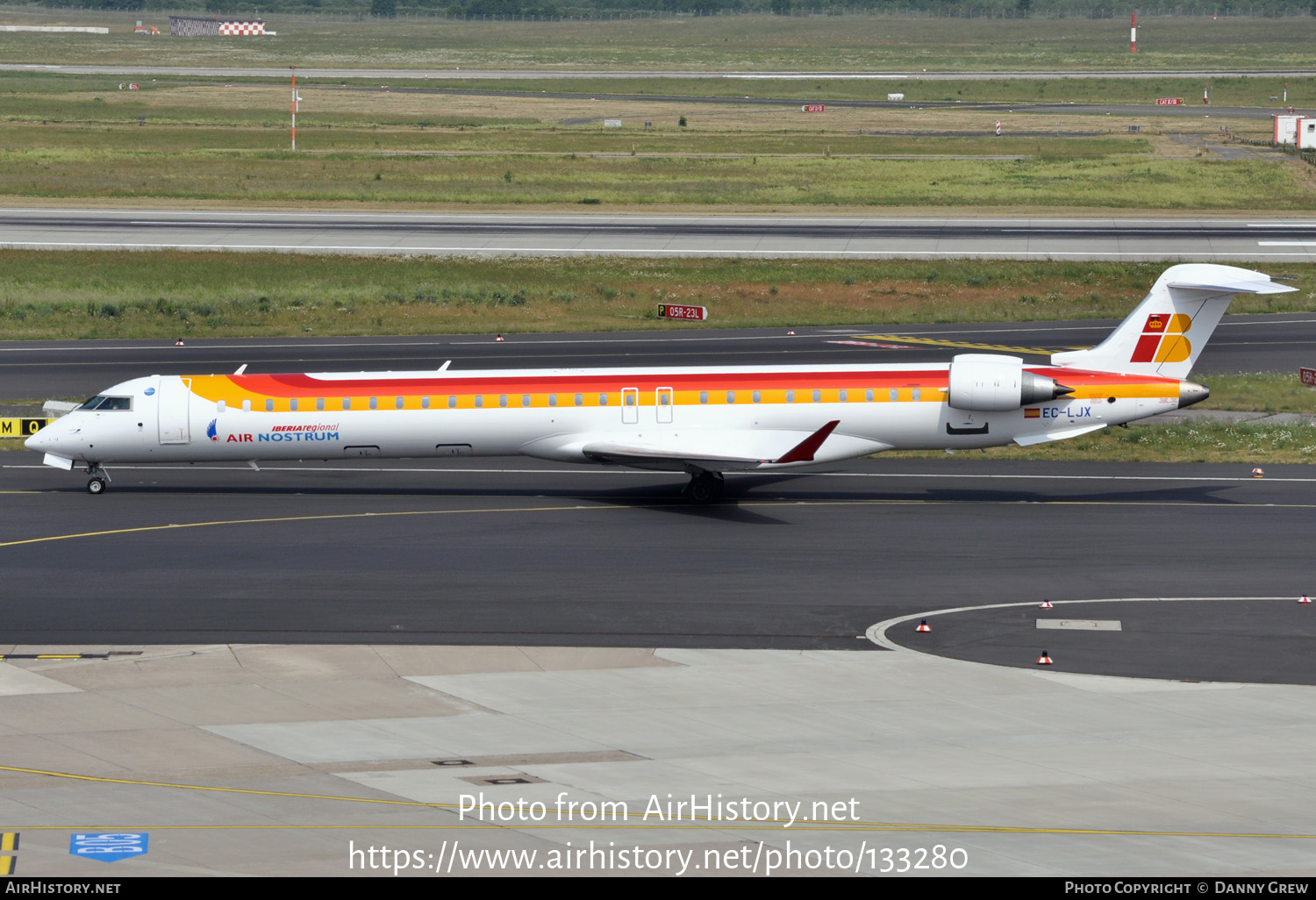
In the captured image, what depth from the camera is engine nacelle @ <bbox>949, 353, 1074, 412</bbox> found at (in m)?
35.2

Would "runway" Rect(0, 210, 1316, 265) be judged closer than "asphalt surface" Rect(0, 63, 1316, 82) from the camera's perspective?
Yes

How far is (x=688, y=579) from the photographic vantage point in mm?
29969

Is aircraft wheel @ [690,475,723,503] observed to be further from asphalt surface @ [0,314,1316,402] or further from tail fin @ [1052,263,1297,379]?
asphalt surface @ [0,314,1316,402]

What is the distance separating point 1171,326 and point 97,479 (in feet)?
89.3

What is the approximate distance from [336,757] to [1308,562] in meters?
20.7

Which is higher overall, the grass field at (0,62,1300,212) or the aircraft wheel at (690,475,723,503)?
the grass field at (0,62,1300,212)

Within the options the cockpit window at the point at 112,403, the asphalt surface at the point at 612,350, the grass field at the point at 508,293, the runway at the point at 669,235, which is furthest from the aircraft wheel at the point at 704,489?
the runway at the point at 669,235

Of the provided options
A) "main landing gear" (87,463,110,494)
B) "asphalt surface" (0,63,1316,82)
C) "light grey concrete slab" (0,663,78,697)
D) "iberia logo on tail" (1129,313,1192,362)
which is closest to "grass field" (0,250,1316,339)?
"main landing gear" (87,463,110,494)

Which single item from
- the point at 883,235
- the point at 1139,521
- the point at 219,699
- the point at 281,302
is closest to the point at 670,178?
the point at 883,235

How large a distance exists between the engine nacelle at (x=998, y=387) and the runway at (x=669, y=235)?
1412 inches

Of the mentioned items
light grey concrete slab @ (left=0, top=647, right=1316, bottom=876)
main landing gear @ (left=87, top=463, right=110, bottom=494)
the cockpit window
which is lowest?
light grey concrete slab @ (left=0, top=647, right=1316, bottom=876)

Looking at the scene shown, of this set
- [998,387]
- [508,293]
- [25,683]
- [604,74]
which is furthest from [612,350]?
[604,74]

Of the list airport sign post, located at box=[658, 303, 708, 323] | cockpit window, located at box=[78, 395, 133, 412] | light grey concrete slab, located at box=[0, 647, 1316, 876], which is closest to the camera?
light grey concrete slab, located at box=[0, 647, 1316, 876]

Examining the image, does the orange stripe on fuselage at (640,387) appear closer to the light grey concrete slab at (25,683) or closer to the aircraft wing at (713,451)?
the aircraft wing at (713,451)
